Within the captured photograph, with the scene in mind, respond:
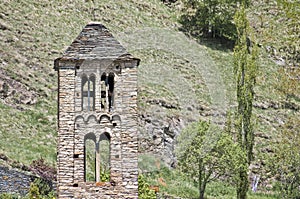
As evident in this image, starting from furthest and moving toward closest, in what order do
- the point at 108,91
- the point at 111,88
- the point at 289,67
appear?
the point at 289,67
the point at 111,88
the point at 108,91

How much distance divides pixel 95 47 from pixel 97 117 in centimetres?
174

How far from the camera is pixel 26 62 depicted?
37.0 meters

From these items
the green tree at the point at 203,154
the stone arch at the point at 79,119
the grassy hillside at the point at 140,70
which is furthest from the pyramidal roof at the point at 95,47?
the green tree at the point at 203,154

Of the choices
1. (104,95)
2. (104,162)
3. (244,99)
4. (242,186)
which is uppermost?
(104,95)

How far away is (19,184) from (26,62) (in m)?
15.0

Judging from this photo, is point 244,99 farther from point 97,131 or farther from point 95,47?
point 97,131

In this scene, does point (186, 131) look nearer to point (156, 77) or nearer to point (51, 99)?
point (51, 99)

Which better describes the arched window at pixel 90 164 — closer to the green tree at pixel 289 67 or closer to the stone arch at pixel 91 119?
the stone arch at pixel 91 119

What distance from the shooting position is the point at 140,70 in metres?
39.7

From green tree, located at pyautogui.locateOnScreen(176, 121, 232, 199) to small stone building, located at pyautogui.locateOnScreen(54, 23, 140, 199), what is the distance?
1192 cm

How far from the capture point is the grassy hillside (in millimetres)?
31250

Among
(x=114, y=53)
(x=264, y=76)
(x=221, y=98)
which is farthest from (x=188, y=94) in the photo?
(x=114, y=53)

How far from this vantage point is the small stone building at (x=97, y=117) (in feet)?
48.0

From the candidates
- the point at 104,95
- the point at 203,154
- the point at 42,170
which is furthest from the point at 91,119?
the point at 203,154
